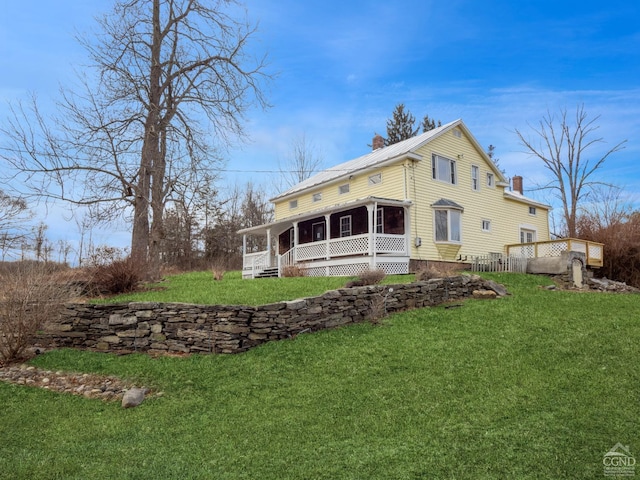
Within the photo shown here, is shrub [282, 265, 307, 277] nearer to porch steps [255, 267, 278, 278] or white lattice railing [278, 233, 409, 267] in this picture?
white lattice railing [278, 233, 409, 267]

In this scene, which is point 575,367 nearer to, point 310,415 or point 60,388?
point 310,415

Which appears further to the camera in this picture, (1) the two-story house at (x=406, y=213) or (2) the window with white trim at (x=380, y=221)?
(2) the window with white trim at (x=380, y=221)

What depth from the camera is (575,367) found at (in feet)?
19.9

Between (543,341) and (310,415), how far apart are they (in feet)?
15.0

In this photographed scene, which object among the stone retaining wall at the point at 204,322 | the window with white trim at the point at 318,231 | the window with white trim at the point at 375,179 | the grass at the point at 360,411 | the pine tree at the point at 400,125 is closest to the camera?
the grass at the point at 360,411

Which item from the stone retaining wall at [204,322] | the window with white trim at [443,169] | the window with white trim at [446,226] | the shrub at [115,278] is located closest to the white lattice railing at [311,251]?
the window with white trim at [446,226]

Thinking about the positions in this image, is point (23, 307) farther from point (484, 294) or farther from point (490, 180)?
point (490, 180)

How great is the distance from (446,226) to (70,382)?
48.8 feet

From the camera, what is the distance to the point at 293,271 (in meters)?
17.4

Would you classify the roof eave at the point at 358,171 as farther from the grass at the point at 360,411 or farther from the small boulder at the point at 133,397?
the small boulder at the point at 133,397

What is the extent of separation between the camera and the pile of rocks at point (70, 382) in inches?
254

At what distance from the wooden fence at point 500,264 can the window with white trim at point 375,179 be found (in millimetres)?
5351

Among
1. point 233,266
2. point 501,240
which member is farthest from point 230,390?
point 233,266

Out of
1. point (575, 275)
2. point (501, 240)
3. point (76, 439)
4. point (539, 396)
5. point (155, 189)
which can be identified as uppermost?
point (155, 189)
